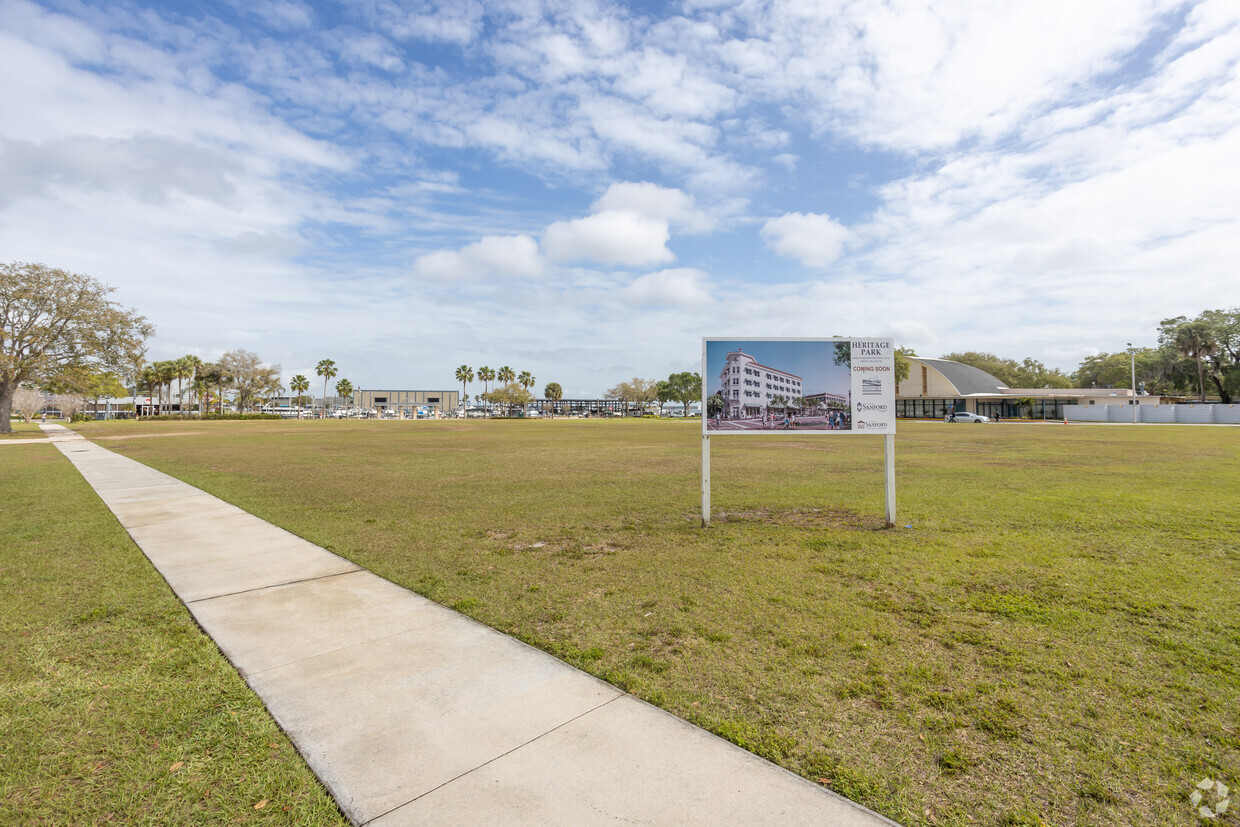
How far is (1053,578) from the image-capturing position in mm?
6195

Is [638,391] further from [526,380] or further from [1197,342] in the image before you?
[1197,342]

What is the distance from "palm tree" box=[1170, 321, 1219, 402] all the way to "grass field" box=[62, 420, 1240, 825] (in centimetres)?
9454

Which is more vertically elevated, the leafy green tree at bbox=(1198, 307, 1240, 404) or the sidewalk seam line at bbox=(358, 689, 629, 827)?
the leafy green tree at bbox=(1198, 307, 1240, 404)

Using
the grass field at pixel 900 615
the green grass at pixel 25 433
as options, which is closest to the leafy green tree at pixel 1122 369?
the grass field at pixel 900 615

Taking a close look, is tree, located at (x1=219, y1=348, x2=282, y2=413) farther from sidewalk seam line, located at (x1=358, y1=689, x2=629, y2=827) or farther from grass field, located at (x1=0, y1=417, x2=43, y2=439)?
sidewalk seam line, located at (x1=358, y1=689, x2=629, y2=827)

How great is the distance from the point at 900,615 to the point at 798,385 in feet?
15.0

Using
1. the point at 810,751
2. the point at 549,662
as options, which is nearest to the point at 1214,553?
the point at 810,751

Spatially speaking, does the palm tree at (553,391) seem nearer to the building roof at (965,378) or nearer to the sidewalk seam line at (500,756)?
the building roof at (965,378)

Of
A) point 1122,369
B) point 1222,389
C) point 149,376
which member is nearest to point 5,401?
point 149,376

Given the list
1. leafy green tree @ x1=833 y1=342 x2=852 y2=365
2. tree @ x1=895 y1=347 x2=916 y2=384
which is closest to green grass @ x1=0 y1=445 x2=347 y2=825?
leafy green tree @ x1=833 y1=342 x2=852 y2=365

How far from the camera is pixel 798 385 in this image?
9086mm

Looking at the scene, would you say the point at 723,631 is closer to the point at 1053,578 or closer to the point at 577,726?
the point at 577,726

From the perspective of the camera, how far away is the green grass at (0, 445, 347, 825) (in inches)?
106

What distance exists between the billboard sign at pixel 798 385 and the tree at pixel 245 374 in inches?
4869
